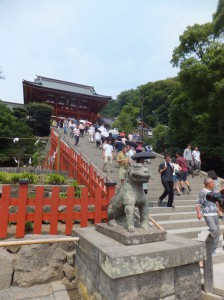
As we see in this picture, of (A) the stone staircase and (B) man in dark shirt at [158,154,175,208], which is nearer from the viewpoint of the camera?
(A) the stone staircase

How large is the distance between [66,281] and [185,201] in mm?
4593

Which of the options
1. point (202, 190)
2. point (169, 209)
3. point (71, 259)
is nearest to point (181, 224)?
point (169, 209)

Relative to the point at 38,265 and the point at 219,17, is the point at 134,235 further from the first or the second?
the point at 219,17

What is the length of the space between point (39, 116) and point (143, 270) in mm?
22893

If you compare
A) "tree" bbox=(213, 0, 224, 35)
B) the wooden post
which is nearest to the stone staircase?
the wooden post

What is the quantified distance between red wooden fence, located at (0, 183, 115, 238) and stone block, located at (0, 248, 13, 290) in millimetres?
362

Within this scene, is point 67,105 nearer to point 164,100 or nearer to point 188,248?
point 164,100

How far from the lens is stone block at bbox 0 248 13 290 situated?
3766 mm

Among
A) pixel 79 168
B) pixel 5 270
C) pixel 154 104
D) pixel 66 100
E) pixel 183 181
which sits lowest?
pixel 5 270

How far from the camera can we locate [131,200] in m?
3.20

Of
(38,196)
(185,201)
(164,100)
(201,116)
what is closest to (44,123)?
(201,116)

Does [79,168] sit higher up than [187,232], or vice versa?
[79,168]

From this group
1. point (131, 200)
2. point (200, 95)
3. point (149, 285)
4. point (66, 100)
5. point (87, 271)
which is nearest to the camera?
point (149, 285)

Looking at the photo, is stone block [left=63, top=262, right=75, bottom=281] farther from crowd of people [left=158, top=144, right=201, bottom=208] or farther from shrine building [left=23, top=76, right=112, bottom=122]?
shrine building [left=23, top=76, right=112, bottom=122]
